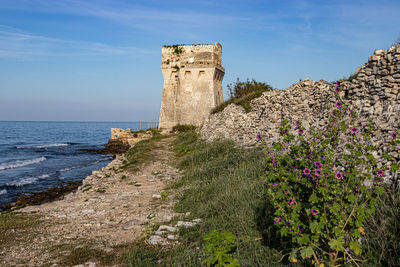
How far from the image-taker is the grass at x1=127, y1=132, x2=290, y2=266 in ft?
12.8

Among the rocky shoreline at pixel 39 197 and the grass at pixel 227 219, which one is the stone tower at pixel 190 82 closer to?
the rocky shoreline at pixel 39 197

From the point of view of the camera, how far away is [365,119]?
6.20 m

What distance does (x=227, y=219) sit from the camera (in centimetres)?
502

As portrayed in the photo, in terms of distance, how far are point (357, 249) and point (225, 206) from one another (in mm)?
2931

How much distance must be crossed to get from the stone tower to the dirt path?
14.5m

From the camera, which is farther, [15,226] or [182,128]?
[182,128]

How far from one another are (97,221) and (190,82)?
19.5 metres

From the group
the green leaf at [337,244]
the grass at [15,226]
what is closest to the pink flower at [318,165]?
the green leaf at [337,244]

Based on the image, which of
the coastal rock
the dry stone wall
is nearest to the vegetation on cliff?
the dry stone wall

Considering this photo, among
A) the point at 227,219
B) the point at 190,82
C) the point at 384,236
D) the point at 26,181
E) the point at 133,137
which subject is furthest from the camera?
the point at 133,137

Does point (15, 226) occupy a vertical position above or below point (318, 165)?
below

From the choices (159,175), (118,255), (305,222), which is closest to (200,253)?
(118,255)

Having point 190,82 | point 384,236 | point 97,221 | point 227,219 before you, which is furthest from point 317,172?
point 190,82

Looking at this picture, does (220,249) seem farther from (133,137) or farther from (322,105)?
(133,137)
